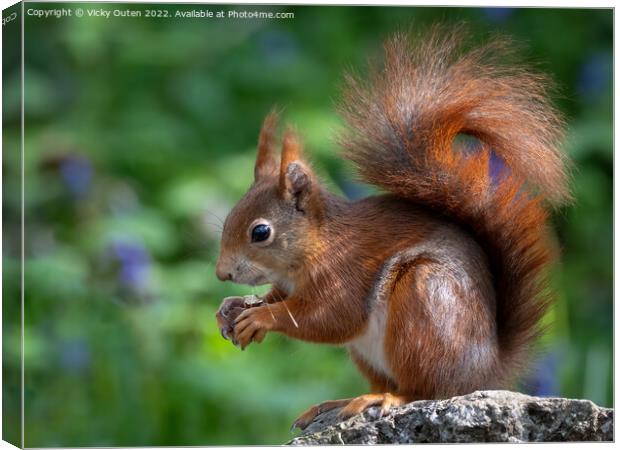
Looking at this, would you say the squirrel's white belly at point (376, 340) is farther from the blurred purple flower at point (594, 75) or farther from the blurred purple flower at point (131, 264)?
the blurred purple flower at point (131, 264)

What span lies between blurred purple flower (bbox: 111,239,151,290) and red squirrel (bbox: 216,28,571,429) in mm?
1377

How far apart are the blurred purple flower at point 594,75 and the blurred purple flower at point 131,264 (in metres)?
1.57

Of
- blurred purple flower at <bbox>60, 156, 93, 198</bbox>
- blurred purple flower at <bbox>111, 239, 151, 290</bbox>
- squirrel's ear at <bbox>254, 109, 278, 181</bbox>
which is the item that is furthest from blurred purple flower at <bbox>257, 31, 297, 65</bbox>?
squirrel's ear at <bbox>254, 109, 278, 181</bbox>

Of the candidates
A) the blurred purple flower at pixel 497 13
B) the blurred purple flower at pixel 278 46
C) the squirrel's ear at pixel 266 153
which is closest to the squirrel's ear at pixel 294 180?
the squirrel's ear at pixel 266 153

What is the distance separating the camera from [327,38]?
4.61 metres

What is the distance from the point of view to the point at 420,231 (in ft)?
9.46

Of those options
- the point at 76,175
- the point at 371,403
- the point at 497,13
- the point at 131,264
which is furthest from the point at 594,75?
the point at 76,175

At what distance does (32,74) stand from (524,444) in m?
1.89

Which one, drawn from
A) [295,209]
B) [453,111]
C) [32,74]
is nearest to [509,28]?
[453,111]

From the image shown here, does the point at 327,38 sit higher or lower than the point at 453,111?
higher

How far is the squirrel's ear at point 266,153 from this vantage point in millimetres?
3020

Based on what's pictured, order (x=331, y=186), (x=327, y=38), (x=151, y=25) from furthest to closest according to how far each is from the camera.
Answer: (x=327, y=38) → (x=151, y=25) → (x=331, y=186)

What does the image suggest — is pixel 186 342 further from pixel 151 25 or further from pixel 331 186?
pixel 331 186

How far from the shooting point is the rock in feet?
8.76
